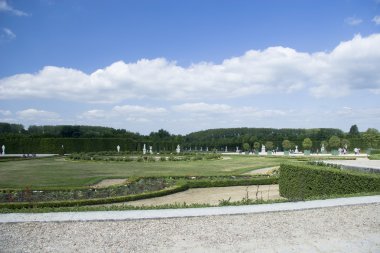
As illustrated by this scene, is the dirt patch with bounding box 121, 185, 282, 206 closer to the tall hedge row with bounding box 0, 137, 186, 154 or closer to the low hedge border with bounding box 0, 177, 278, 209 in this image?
the low hedge border with bounding box 0, 177, 278, 209

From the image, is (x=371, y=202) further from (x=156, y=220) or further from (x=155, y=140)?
(x=155, y=140)

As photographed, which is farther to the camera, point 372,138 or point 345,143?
point 345,143

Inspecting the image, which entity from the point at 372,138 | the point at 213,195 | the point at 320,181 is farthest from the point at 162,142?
the point at 320,181

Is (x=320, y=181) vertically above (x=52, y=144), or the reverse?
(x=52, y=144)

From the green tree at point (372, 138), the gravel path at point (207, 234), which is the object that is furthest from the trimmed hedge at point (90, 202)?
the green tree at point (372, 138)

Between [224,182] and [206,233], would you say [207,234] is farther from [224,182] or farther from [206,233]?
[224,182]

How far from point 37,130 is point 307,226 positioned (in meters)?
88.8

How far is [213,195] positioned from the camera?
14.9 metres

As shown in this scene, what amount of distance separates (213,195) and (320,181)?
4.06 m

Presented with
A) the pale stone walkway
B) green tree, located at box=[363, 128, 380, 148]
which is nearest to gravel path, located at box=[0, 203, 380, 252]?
the pale stone walkway

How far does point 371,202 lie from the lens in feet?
29.6

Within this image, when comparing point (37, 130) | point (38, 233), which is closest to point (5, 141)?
→ point (37, 130)

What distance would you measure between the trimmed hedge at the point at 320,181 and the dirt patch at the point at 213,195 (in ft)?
2.62

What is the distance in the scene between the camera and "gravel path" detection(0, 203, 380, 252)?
20.0 feet
